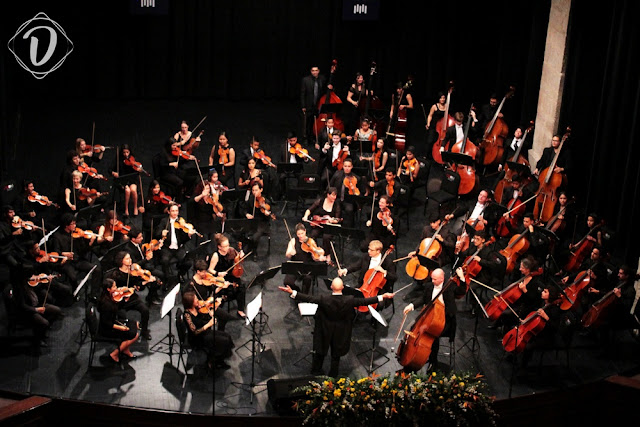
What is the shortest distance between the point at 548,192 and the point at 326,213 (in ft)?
10.8

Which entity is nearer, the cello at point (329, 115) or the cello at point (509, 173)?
the cello at point (509, 173)

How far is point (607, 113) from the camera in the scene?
13.1 meters

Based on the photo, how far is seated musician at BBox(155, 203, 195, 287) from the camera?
454 inches

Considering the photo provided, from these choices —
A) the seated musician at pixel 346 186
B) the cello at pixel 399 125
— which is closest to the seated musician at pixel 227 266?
the seated musician at pixel 346 186

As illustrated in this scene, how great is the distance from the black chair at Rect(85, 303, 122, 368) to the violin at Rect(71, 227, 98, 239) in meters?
1.39

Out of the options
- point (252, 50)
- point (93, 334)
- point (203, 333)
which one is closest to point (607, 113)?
point (203, 333)

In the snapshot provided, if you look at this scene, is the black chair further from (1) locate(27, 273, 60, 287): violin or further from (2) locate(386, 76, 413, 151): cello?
(2) locate(386, 76, 413, 151): cello

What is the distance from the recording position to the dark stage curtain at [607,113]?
12516mm

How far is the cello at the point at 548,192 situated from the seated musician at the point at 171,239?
16.3 feet

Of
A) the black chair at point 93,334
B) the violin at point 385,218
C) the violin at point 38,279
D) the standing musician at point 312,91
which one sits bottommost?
the black chair at point 93,334

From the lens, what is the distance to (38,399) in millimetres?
9039

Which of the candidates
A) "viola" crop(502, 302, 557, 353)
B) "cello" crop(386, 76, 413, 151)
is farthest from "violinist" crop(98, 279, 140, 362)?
"cello" crop(386, 76, 413, 151)

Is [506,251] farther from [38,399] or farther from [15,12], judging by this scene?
[15,12]

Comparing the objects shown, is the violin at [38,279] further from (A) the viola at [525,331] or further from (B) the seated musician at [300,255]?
(A) the viola at [525,331]
